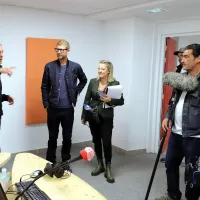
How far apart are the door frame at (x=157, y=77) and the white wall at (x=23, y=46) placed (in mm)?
1007

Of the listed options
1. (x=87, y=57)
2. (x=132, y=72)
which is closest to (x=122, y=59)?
(x=132, y=72)

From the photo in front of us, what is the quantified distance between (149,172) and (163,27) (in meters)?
2.19

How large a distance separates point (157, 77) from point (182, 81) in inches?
78.3

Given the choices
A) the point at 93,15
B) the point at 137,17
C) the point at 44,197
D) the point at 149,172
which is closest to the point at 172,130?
the point at 149,172

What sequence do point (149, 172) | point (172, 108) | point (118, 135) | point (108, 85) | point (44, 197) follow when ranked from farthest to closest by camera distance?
point (118, 135), point (149, 172), point (108, 85), point (172, 108), point (44, 197)

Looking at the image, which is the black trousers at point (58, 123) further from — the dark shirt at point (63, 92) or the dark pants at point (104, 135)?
the dark pants at point (104, 135)

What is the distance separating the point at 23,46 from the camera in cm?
400

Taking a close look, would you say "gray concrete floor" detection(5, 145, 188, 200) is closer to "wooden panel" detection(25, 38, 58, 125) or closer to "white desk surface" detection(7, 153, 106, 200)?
"wooden panel" detection(25, 38, 58, 125)

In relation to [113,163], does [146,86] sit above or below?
above

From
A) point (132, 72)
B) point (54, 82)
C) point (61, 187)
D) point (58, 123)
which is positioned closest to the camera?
point (61, 187)

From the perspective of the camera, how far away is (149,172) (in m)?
3.73

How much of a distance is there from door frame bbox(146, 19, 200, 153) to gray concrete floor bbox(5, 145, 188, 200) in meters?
0.33

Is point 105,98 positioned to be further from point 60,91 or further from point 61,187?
point 61,187

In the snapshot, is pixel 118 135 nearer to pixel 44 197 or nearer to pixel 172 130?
pixel 172 130
